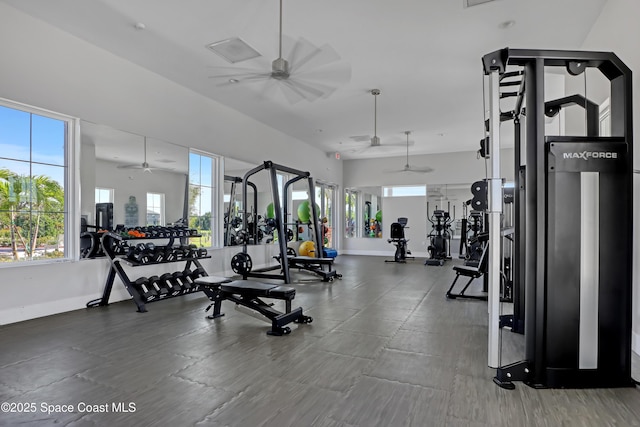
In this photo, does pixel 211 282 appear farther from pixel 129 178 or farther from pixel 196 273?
pixel 129 178

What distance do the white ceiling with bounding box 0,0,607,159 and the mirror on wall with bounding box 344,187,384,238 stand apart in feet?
18.9

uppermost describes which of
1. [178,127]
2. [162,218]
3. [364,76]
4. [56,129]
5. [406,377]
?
[364,76]

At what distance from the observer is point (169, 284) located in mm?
4879

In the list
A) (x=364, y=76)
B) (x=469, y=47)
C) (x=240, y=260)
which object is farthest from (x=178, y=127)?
(x=469, y=47)

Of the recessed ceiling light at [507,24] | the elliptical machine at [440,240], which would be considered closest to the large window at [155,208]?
the recessed ceiling light at [507,24]

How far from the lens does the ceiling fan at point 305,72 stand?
4207 millimetres

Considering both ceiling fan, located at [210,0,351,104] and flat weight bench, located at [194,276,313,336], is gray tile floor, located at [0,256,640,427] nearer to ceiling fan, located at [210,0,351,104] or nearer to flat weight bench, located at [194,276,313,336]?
flat weight bench, located at [194,276,313,336]

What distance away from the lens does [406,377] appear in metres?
2.43

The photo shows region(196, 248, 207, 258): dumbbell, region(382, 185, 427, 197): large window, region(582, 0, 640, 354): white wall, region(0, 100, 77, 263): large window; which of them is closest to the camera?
region(582, 0, 640, 354): white wall

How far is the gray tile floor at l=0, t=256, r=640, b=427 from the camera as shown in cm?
195

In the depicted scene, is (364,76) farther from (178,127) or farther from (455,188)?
(455,188)

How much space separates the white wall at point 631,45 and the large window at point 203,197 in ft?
18.2

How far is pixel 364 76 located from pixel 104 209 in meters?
4.03

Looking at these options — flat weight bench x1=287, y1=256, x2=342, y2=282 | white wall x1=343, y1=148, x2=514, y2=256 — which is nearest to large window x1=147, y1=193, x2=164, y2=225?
flat weight bench x1=287, y1=256, x2=342, y2=282
